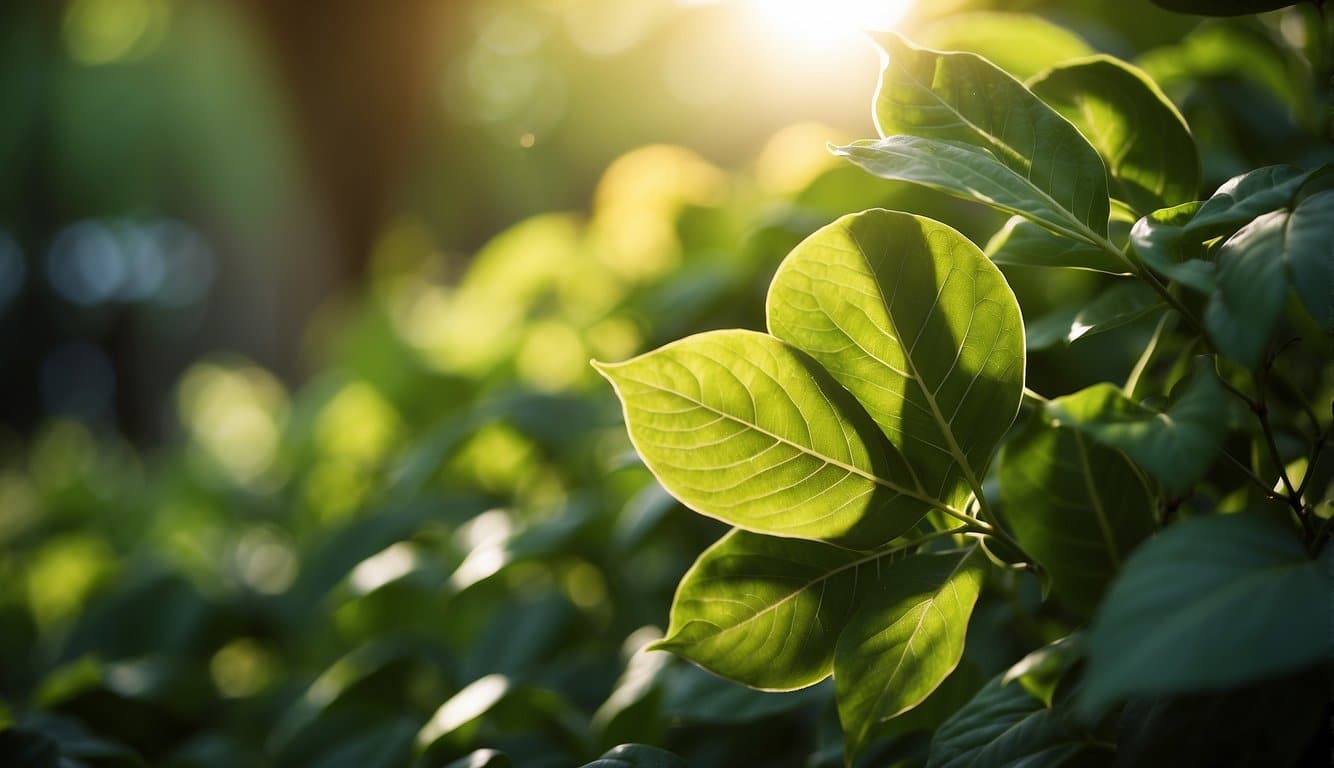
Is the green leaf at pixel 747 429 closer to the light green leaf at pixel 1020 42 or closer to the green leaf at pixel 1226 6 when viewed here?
the green leaf at pixel 1226 6

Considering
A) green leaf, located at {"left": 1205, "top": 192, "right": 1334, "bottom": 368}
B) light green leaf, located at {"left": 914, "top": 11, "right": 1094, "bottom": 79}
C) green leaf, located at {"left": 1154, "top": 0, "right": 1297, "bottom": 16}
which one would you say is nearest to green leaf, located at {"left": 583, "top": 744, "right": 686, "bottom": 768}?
green leaf, located at {"left": 1205, "top": 192, "right": 1334, "bottom": 368}

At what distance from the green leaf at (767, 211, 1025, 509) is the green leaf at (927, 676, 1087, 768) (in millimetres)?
113

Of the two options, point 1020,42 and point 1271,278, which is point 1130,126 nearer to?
point 1271,278

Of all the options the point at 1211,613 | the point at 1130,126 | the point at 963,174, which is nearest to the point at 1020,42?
the point at 1130,126

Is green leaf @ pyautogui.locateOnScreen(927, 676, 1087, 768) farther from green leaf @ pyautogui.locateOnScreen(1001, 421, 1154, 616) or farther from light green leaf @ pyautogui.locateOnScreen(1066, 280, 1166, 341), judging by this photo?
light green leaf @ pyautogui.locateOnScreen(1066, 280, 1166, 341)

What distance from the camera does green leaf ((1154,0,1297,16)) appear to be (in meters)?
0.40

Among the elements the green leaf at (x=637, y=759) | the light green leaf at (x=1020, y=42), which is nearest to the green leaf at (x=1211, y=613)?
the green leaf at (x=637, y=759)

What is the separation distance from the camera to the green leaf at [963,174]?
0.33 metres

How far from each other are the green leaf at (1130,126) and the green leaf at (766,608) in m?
0.24

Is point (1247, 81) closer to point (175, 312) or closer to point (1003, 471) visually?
point (1003, 471)

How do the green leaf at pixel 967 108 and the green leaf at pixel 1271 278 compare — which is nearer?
the green leaf at pixel 1271 278

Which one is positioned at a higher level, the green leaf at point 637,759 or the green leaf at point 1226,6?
the green leaf at point 1226,6

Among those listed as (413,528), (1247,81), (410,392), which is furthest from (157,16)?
(1247,81)

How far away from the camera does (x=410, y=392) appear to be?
1265 millimetres
